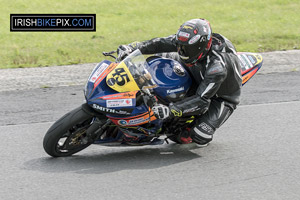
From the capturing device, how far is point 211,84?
18.3 ft

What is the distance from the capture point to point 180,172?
5410mm

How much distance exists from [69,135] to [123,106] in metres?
0.64

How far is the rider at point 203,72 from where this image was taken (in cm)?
552

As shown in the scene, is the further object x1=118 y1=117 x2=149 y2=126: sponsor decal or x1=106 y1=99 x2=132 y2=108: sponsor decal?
x1=118 y1=117 x2=149 y2=126: sponsor decal

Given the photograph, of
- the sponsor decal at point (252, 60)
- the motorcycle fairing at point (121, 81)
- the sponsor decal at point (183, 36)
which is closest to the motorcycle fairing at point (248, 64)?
the sponsor decal at point (252, 60)

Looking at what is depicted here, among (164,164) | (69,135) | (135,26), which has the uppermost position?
(135,26)

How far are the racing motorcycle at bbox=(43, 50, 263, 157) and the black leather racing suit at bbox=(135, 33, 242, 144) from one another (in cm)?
18

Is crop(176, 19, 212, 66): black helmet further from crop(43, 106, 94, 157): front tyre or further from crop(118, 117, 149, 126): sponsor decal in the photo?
crop(43, 106, 94, 157): front tyre

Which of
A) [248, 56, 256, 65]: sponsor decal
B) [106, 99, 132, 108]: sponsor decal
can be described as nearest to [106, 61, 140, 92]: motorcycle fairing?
[106, 99, 132, 108]: sponsor decal

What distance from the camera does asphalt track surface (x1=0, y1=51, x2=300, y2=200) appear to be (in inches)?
193

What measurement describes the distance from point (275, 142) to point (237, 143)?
0.43m

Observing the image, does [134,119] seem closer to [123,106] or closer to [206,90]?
[123,106]

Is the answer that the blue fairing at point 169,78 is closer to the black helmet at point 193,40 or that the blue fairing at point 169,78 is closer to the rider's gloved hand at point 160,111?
the black helmet at point 193,40

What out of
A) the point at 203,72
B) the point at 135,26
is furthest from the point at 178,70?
the point at 135,26
